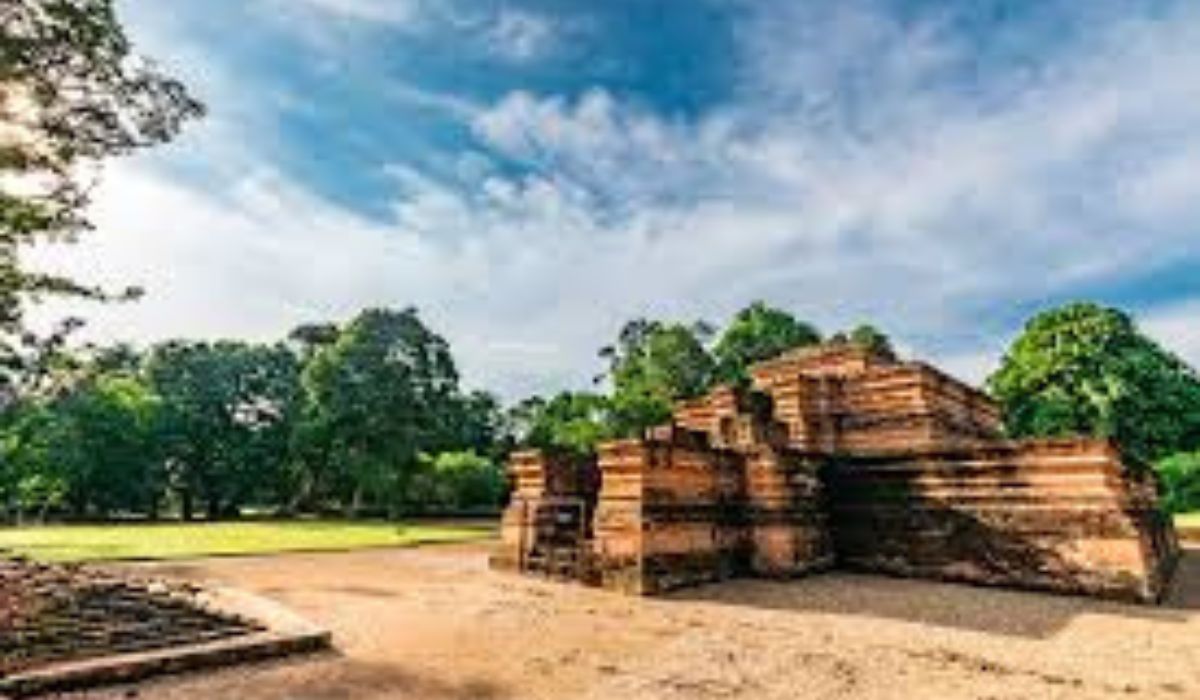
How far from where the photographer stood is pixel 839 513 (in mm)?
15969

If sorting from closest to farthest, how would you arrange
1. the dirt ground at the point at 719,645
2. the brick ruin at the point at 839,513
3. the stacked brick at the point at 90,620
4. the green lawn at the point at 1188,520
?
the dirt ground at the point at 719,645 < the stacked brick at the point at 90,620 < the brick ruin at the point at 839,513 < the green lawn at the point at 1188,520

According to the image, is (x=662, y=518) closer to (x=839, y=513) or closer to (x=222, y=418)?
(x=839, y=513)

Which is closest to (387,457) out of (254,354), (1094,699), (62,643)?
(254,354)

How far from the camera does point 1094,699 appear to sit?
6.39 meters

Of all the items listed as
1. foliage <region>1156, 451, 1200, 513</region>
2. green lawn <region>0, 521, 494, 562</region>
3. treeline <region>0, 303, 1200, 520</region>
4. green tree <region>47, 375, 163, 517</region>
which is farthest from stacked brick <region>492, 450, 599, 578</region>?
green tree <region>47, 375, 163, 517</region>

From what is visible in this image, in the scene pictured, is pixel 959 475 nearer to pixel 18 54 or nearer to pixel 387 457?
pixel 18 54

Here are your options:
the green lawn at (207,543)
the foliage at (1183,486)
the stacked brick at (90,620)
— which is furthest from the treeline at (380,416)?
the stacked brick at (90,620)

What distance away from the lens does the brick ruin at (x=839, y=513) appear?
41.1 ft

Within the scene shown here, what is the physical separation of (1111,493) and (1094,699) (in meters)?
7.18

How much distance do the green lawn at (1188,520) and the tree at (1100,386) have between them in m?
5.98

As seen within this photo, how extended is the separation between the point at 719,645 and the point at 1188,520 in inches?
1024

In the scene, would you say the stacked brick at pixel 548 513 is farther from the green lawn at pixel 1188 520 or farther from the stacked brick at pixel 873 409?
the green lawn at pixel 1188 520

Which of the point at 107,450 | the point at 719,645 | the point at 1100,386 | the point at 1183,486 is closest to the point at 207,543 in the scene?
the point at 719,645

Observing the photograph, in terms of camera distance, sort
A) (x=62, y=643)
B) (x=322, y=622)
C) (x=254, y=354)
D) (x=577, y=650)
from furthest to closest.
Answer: (x=254, y=354)
(x=322, y=622)
(x=577, y=650)
(x=62, y=643)
